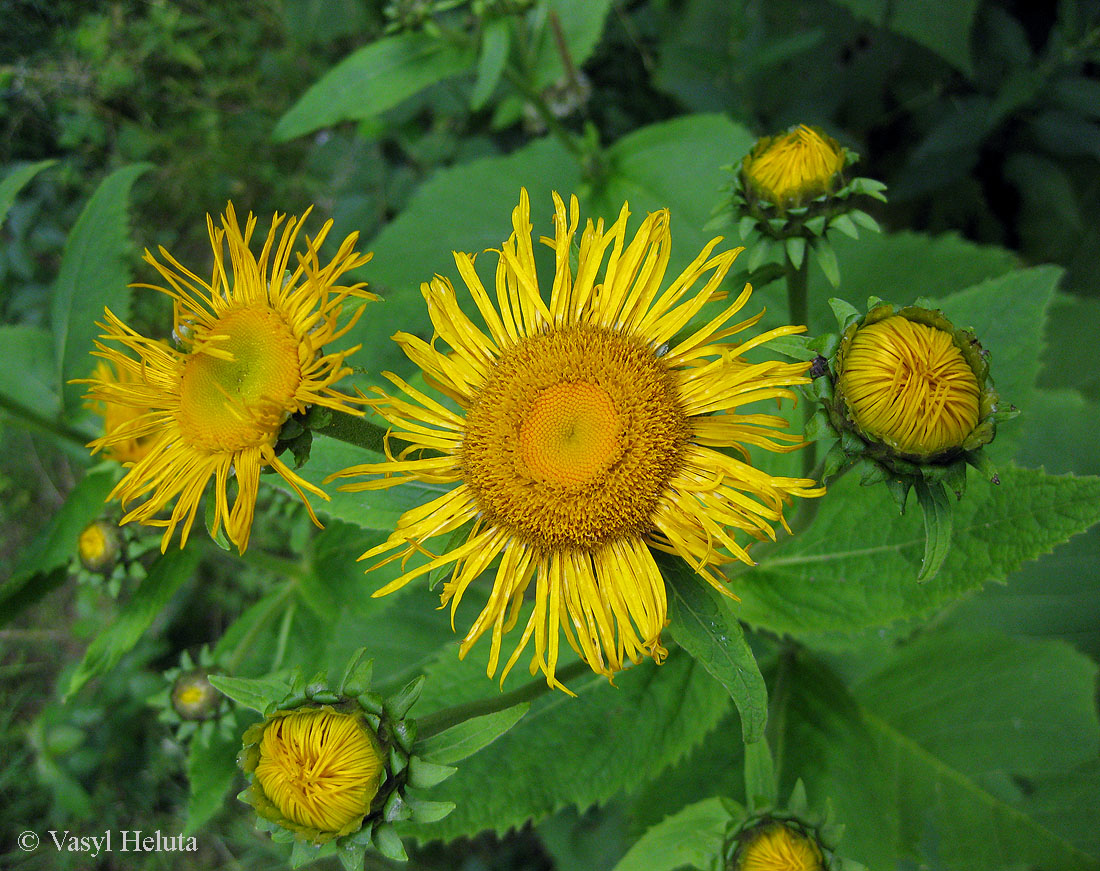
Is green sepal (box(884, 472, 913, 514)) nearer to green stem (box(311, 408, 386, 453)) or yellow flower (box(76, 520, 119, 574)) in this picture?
green stem (box(311, 408, 386, 453))

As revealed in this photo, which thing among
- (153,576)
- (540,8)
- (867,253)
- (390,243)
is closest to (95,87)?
(390,243)

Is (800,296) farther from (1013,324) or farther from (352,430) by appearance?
(352,430)

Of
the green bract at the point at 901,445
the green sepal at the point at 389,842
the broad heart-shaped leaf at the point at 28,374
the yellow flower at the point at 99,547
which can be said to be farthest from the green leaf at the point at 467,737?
the broad heart-shaped leaf at the point at 28,374

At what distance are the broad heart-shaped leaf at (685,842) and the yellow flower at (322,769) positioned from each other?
67 centimetres

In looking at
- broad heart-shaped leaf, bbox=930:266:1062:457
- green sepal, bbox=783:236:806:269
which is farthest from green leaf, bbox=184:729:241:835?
broad heart-shaped leaf, bbox=930:266:1062:457

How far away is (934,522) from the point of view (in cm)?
135

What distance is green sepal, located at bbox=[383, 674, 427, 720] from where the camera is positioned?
4.76ft

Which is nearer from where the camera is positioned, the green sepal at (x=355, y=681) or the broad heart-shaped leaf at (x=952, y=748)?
the green sepal at (x=355, y=681)

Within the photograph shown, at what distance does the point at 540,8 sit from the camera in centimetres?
291

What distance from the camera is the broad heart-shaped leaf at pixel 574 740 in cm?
184

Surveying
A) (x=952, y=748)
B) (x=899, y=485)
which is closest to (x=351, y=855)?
(x=899, y=485)

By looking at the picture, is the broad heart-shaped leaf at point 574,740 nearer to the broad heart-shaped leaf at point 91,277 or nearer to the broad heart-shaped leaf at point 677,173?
the broad heart-shaped leaf at point 677,173

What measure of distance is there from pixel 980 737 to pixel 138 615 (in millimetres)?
2376

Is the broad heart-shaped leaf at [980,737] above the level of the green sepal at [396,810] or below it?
below
